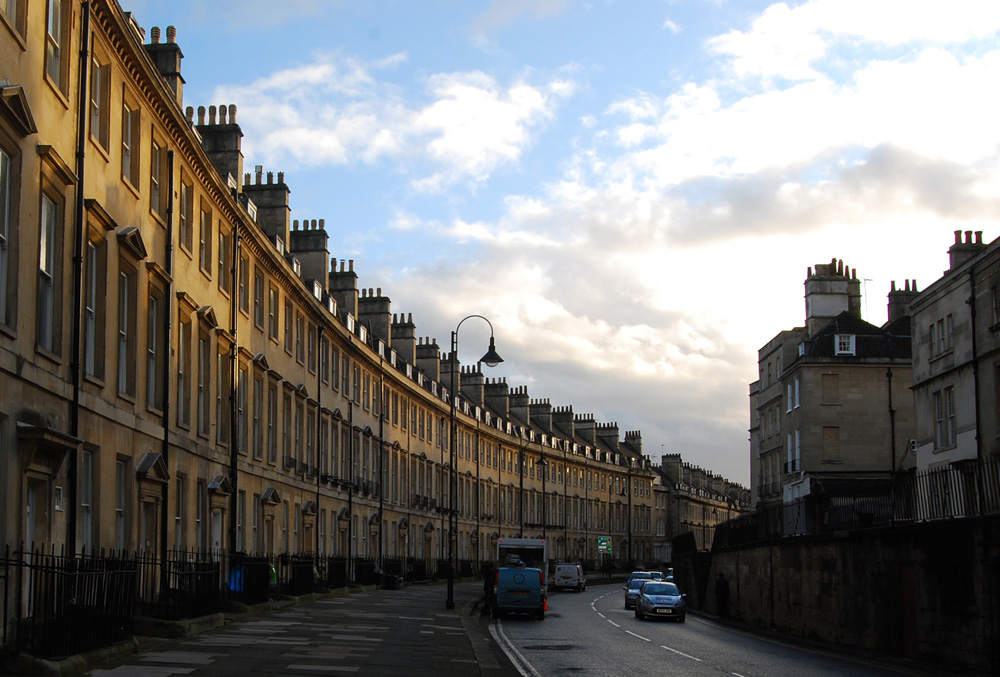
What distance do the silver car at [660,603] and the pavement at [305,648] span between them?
26.8ft

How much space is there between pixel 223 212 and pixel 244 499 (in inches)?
358

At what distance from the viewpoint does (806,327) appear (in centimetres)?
6209

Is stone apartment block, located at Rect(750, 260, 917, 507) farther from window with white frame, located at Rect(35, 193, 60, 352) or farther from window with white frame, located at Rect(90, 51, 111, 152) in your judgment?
window with white frame, located at Rect(35, 193, 60, 352)

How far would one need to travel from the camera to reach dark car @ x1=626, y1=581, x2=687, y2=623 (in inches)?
1558

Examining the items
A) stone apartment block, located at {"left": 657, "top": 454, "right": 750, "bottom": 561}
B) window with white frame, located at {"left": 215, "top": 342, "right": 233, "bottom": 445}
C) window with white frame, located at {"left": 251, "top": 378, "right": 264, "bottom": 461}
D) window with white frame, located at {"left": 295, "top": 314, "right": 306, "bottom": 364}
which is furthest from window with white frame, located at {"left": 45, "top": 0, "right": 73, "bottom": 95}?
stone apartment block, located at {"left": 657, "top": 454, "right": 750, "bottom": 561}

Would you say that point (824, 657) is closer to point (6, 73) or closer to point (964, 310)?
point (964, 310)

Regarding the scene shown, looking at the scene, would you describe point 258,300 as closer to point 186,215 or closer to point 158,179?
point 186,215

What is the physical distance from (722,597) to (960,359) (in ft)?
44.8

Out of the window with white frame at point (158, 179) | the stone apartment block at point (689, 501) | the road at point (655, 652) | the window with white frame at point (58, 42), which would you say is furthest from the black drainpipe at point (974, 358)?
the stone apartment block at point (689, 501)

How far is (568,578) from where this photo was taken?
231 feet

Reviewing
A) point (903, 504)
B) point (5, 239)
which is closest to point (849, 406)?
point (903, 504)

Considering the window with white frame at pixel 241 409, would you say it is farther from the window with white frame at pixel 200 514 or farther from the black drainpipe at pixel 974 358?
the black drainpipe at pixel 974 358

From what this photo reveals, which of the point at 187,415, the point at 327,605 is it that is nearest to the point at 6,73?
the point at 187,415

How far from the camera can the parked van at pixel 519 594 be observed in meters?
37.6
